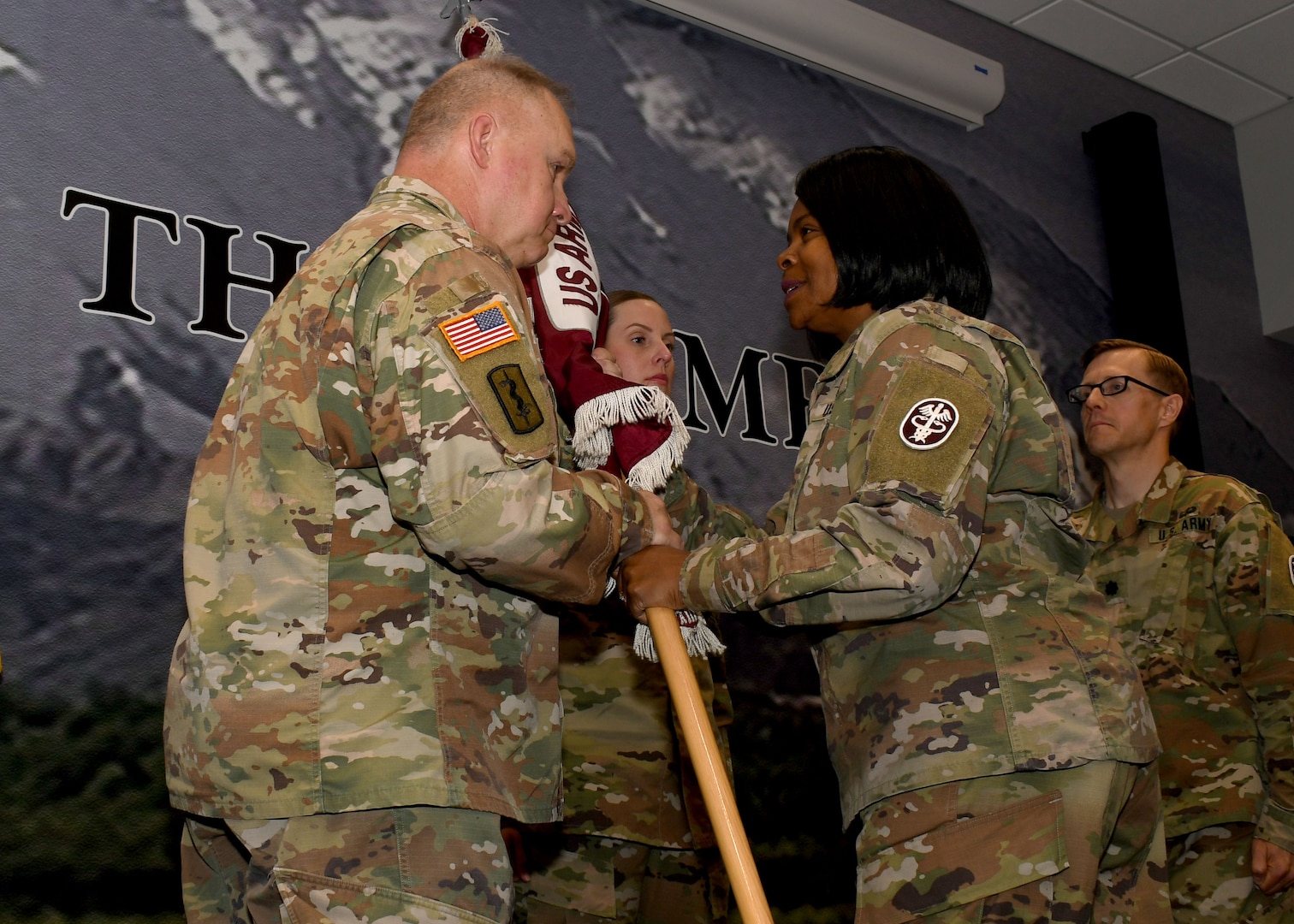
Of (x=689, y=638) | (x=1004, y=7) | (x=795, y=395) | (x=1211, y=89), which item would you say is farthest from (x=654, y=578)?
(x=1211, y=89)

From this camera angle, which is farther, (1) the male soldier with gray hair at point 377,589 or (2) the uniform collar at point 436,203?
(2) the uniform collar at point 436,203

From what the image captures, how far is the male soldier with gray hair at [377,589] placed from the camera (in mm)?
1357

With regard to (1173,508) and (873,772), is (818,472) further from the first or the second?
(1173,508)

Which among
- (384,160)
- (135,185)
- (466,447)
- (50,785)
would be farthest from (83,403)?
(466,447)

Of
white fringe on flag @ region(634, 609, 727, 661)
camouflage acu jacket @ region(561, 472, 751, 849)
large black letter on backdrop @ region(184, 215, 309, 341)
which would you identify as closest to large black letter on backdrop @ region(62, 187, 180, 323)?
large black letter on backdrop @ region(184, 215, 309, 341)

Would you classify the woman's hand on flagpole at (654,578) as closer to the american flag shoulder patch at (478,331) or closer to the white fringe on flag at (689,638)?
the white fringe on flag at (689,638)

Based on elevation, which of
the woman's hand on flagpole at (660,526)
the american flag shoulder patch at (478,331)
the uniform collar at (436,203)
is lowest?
the woman's hand on flagpole at (660,526)

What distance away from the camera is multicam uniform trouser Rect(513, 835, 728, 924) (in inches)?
98.7

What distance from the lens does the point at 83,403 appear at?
2.53m

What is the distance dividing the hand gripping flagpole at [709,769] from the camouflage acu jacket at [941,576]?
0.27ft

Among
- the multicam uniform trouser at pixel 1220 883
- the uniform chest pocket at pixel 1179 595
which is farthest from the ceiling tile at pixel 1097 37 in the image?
the multicam uniform trouser at pixel 1220 883

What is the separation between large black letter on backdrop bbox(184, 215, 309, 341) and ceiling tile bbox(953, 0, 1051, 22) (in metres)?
2.86

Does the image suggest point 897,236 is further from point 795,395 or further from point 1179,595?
point 795,395

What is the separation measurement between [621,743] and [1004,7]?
10.8 feet
